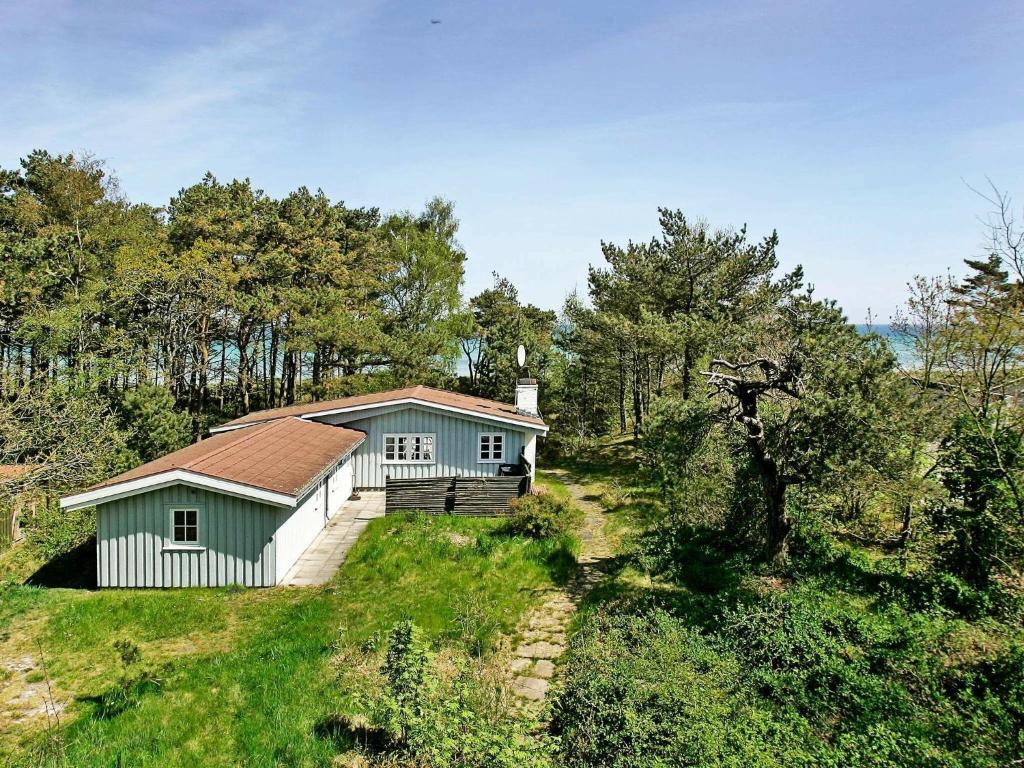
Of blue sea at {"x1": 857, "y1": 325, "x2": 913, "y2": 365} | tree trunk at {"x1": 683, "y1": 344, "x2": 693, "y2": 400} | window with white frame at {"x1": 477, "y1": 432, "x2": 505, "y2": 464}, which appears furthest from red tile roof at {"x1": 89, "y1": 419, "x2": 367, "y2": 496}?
blue sea at {"x1": 857, "y1": 325, "x2": 913, "y2": 365}

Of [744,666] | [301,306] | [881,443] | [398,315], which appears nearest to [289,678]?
[744,666]

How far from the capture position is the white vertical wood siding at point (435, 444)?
66.9 ft

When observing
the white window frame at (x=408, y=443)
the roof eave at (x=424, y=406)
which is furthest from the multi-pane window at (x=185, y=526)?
the white window frame at (x=408, y=443)

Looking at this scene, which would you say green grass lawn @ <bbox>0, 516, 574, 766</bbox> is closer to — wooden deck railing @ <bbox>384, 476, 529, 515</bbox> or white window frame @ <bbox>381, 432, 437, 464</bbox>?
wooden deck railing @ <bbox>384, 476, 529, 515</bbox>

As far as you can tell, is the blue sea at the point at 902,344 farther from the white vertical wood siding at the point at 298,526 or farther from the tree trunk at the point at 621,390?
the tree trunk at the point at 621,390

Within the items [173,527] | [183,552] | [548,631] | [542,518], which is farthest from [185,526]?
[542,518]

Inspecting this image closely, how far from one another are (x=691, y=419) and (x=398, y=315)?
23297mm

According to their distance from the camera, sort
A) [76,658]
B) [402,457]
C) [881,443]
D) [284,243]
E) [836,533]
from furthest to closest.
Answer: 1. [284,243]
2. [402,457]
3. [836,533]
4. [881,443]
5. [76,658]

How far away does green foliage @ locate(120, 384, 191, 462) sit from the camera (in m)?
20.7

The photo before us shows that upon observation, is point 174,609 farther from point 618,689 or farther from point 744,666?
point 744,666

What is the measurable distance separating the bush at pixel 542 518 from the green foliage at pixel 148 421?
14.2 m

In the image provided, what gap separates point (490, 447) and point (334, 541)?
6.93 metres

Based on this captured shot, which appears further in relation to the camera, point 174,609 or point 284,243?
point 284,243

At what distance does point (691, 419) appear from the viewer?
12281 mm
